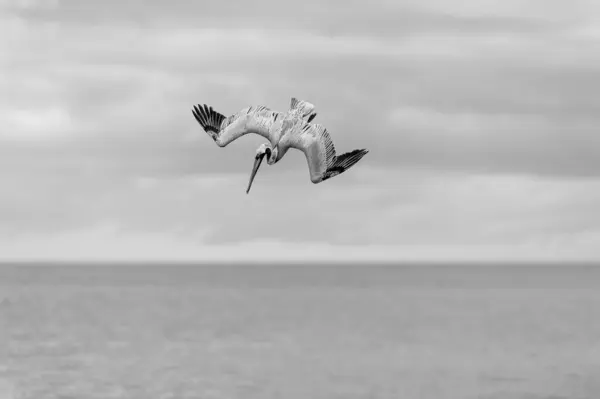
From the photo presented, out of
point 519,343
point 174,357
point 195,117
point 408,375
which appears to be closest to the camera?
point 195,117

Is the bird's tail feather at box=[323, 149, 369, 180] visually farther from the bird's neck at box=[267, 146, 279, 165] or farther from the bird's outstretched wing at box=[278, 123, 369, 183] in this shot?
the bird's neck at box=[267, 146, 279, 165]

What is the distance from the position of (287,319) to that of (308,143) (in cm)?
10999

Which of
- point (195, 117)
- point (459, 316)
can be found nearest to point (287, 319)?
point (459, 316)

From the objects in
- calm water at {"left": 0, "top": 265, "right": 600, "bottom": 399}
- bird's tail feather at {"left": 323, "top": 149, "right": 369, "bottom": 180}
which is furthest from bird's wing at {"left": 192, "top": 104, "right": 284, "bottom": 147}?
calm water at {"left": 0, "top": 265, "right": 600, "bottom": 399}

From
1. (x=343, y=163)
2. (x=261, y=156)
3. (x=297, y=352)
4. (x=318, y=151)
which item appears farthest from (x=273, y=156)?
(x=297, y=352)

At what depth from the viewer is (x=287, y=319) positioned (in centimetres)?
13100

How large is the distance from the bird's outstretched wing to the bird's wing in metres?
0.38

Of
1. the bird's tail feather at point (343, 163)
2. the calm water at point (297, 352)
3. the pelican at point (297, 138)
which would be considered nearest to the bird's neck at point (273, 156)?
the pelican at point (297, 138)

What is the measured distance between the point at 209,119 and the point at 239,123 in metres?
1.77

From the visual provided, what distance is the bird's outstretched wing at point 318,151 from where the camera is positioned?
22.2 m

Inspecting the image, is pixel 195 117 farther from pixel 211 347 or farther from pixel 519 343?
pixel 519 343

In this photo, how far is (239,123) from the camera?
23.9 m

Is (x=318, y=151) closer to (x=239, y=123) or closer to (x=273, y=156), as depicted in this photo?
(x=273, y=156)

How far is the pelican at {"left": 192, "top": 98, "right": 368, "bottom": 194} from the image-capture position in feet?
72.9
